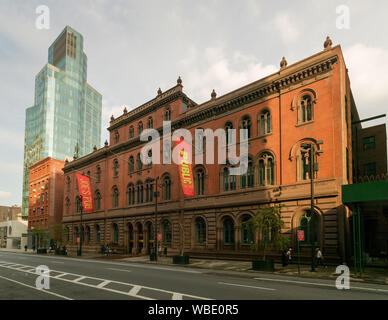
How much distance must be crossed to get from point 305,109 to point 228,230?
45.3ft

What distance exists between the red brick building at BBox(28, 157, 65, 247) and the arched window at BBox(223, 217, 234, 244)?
4978 centimetres

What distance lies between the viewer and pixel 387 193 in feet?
56.0

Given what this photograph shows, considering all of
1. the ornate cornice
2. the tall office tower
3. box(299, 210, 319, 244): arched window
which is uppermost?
the tall office tower

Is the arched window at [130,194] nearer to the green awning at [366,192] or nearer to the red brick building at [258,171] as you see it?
the red brick building at [258,171]

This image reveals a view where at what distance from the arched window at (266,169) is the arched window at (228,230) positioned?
528 cm

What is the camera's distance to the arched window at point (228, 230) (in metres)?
31.7

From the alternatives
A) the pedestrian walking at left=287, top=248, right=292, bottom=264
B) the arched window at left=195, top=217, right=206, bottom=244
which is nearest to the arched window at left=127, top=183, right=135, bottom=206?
the arched window at left=195, top=217, right=206, bottom=244

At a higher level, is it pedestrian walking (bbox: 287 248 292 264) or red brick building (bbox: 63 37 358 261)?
red brick building (bbox: 63 37 358 261)

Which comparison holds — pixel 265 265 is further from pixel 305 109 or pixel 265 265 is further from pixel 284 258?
pixel 305 109

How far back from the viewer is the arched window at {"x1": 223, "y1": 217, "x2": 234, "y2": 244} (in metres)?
31.7

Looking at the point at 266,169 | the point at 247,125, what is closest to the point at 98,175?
the point at 247,125

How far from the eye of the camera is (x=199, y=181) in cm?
3569

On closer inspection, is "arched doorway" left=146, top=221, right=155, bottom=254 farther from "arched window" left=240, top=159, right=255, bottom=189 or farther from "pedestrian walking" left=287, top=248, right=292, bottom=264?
"pedestrian walking" left=287, top=248, right=292, bottom=264
